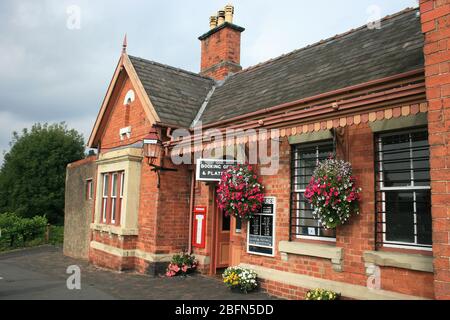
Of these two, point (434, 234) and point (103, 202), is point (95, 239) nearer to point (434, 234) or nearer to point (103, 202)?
point (103, 202)

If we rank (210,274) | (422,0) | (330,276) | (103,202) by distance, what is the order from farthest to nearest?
(103,202) < (210,274) < (330,276) < (422,0)

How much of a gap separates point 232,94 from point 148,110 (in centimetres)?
249

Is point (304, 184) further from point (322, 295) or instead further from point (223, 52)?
point (223, 52)

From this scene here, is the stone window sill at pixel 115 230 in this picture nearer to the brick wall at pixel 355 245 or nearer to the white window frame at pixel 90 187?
the white window frame at pixel 90 187

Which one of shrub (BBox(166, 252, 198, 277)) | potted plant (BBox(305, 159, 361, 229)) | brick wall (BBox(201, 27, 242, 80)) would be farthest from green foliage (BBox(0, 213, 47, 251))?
potted plant (BBox(305, 159, 361, 229))

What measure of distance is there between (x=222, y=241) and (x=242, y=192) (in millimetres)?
2473

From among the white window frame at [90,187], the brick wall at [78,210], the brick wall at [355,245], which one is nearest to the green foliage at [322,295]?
the brick wall at [355,245]

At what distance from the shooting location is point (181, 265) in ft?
31.3

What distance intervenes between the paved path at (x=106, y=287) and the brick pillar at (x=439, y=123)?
3.80 m

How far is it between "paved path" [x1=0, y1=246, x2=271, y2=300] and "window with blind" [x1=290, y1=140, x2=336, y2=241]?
4.98ft

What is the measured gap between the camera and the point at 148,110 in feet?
33.8

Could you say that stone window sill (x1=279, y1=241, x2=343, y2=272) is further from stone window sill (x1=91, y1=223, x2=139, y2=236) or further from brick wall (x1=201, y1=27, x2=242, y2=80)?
brick wall (x1=201, y1=27, x2=242, y2=80)
